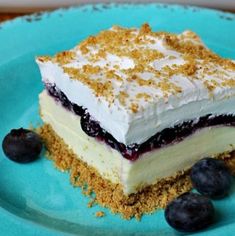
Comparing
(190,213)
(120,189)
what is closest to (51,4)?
(120,189)

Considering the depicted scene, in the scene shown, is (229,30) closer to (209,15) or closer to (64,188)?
(209,15)

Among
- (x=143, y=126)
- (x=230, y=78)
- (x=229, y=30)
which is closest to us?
(x=143, y=126)

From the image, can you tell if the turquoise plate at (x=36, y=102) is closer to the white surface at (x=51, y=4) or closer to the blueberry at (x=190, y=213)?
the blueberry at (x=190, y=213)

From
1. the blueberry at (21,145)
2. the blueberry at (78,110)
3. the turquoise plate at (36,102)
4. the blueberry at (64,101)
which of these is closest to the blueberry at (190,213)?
the turquoise plate at (36,102)

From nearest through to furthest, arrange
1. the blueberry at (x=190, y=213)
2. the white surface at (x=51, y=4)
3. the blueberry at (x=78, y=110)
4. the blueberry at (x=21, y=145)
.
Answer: the blueberry at (x=190, y=213) → the blueberry at (x=78, y=110) → the blueberry at (x=21, y=145) → the white surface at (x=51, y=4)

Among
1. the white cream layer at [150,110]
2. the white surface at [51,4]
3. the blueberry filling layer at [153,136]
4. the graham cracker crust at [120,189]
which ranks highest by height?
the white cream layer at [150,110]

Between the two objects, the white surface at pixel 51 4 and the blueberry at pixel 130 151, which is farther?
the white surface at pixel 51 4

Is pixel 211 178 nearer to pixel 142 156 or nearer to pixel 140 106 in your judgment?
pixel 142 156

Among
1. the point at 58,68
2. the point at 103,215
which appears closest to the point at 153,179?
the point at 103,215
